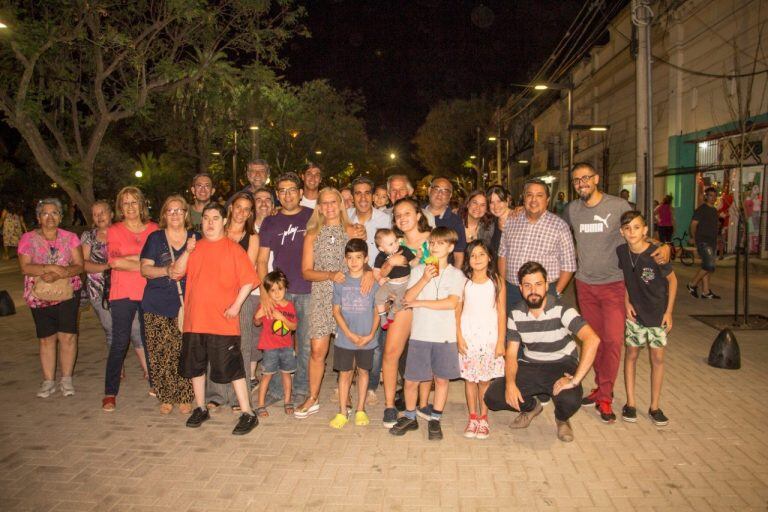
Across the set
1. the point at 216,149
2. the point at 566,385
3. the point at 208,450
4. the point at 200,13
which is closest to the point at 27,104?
the point at 200,13

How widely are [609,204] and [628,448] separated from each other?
6.98ft

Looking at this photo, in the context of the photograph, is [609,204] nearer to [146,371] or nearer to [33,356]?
[146,371]

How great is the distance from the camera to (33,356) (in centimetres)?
795

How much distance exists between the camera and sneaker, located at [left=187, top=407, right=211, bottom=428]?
5.29 meters

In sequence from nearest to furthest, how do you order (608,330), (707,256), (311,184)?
(608,330) → (311,184) → (707,256)

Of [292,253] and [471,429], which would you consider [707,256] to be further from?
[292,253]

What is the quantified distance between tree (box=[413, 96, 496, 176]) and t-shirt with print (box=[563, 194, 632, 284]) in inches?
2054

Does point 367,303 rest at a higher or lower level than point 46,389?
higher

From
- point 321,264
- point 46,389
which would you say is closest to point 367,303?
point 321,264

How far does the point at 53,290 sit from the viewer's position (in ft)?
19.9

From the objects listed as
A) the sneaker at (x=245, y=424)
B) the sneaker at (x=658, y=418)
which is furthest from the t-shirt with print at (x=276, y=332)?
the sneaker at (x=658, y=418)

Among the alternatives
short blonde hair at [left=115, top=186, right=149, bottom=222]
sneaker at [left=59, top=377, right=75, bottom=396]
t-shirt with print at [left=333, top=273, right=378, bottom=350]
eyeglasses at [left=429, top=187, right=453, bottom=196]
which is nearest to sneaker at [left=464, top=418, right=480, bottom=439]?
t-shirt with print at [left=333, top=273, right=378, bottom=350]

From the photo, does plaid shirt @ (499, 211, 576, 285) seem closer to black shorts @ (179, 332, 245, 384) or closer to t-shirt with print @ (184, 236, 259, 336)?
t-shirt with print @ (184, 236, 259, 336)

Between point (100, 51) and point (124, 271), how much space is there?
29.5 feet
